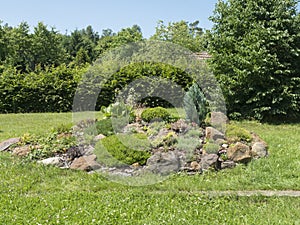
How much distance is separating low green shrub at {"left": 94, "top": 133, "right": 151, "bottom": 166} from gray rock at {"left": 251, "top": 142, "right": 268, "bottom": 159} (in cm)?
158

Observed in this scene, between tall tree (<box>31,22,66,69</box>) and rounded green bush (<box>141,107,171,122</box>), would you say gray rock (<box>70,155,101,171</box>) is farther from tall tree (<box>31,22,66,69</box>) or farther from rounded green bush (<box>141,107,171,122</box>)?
tall tree (<box>31,22,66,69</box>)

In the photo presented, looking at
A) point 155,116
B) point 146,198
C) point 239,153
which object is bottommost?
point 146,198

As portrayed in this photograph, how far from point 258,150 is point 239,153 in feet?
1.45

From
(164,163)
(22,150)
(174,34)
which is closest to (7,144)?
(22,150)

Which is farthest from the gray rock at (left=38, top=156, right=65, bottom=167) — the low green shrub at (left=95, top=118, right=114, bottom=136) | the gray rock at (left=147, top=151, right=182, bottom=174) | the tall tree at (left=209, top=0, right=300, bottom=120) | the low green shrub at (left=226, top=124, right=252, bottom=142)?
the tall tree at (left=209, top=0, right=300, bottom=120)

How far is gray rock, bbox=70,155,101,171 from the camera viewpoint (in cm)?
434

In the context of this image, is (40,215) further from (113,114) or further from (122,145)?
(113,114)

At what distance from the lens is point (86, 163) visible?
173 inches

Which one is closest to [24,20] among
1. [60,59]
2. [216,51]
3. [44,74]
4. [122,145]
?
[60,59]

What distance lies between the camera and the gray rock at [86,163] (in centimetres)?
434

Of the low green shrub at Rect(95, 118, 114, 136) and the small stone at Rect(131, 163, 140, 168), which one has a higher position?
the low green shrub at Rect(95, 118, 114, 136)

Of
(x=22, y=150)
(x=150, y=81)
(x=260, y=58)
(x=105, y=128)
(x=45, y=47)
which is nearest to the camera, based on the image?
(x=22, y=150)

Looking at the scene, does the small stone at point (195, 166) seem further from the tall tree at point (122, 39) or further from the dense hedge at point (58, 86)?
the tall tree at point (122, 39)

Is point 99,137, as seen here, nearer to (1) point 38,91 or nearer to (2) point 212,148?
(2) point 212,148
